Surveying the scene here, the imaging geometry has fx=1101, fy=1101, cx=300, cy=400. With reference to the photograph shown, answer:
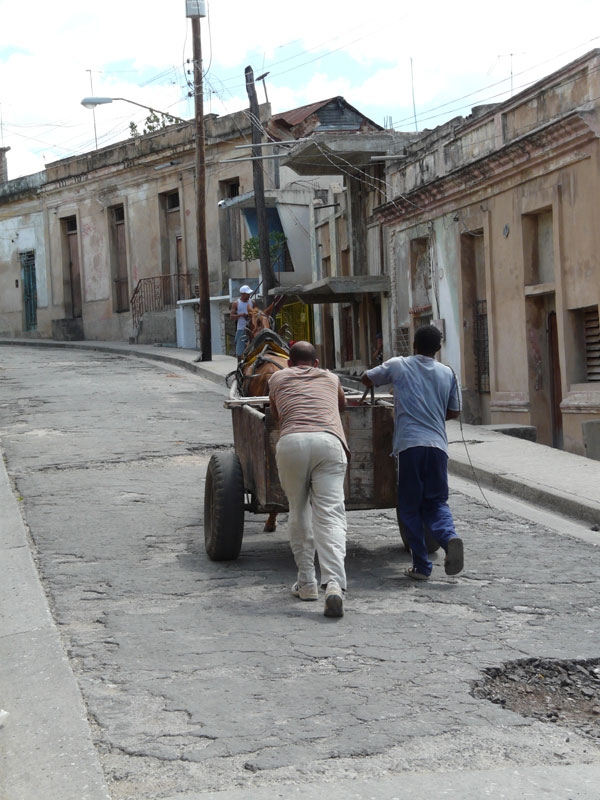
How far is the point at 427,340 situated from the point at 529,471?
504cm

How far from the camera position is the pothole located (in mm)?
4855

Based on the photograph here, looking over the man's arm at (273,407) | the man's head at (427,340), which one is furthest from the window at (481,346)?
the man's arm at (273,407)

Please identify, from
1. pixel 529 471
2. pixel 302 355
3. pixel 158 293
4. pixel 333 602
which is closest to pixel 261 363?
pixel 302 355

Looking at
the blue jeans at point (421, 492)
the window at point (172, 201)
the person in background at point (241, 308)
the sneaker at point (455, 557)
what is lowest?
the sneaker at point (455, 557)

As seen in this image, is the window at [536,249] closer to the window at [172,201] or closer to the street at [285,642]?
the street at [285,642]

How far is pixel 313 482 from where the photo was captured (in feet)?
22.0

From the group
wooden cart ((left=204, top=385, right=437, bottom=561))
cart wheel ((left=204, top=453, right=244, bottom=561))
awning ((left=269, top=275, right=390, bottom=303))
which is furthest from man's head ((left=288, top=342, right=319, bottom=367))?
awning ((left=269, top=275, right=390, bottom=303))

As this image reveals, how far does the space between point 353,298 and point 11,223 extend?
21670 millimetres

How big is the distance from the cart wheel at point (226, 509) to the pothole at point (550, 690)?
2.72 m

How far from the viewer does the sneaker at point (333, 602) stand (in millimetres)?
6305

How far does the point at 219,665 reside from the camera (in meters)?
5.53

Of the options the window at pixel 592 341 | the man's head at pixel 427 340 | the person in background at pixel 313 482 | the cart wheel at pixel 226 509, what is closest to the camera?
the person in background at pixel 313 482

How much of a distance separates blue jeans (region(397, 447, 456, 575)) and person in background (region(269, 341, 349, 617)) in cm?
64

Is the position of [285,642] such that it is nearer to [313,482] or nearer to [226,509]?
[313,482]
